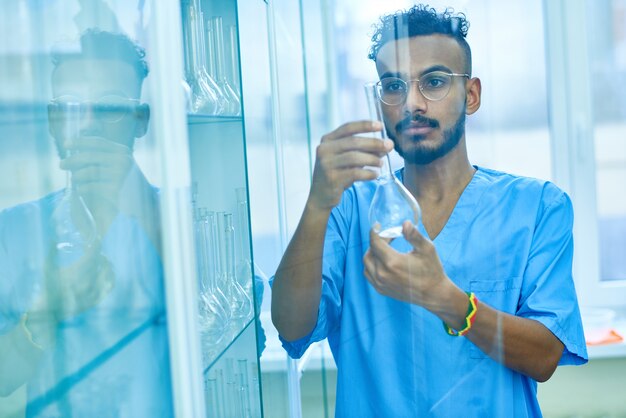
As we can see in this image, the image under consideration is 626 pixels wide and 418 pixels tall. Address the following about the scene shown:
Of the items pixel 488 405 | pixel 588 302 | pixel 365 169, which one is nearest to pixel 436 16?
pixel 365 169

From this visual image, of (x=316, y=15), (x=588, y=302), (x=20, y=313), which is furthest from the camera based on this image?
(x=588, y=302)

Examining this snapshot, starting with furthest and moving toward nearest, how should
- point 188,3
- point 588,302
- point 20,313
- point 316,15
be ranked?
point 588,302
point 316,15
point 188,3
point 20,313

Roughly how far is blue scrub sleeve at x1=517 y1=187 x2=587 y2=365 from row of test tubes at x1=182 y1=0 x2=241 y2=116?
0.43 metres

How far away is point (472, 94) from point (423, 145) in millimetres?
119

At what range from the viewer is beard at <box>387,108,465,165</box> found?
784 millimetres

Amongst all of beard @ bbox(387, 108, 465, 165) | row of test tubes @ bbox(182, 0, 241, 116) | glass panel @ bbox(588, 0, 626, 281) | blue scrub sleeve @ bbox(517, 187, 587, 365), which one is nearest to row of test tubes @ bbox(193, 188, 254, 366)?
row of test tubes @ bbox(182, 0, 241, 116)

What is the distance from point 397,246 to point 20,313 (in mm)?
408

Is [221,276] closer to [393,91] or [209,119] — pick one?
[209,119]

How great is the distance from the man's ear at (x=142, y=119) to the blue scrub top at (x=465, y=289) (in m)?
0.26

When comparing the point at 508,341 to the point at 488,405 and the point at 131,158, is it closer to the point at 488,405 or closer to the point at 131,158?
the point at 488,405

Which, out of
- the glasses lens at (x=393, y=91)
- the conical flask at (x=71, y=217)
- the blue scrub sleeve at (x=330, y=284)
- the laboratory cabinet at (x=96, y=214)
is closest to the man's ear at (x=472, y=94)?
the glasses lens at (x=393, y=91)

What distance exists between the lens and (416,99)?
0.79m

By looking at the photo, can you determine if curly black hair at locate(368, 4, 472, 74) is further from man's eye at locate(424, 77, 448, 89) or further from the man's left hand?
the man's left hand

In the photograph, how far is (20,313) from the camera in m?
0.65
